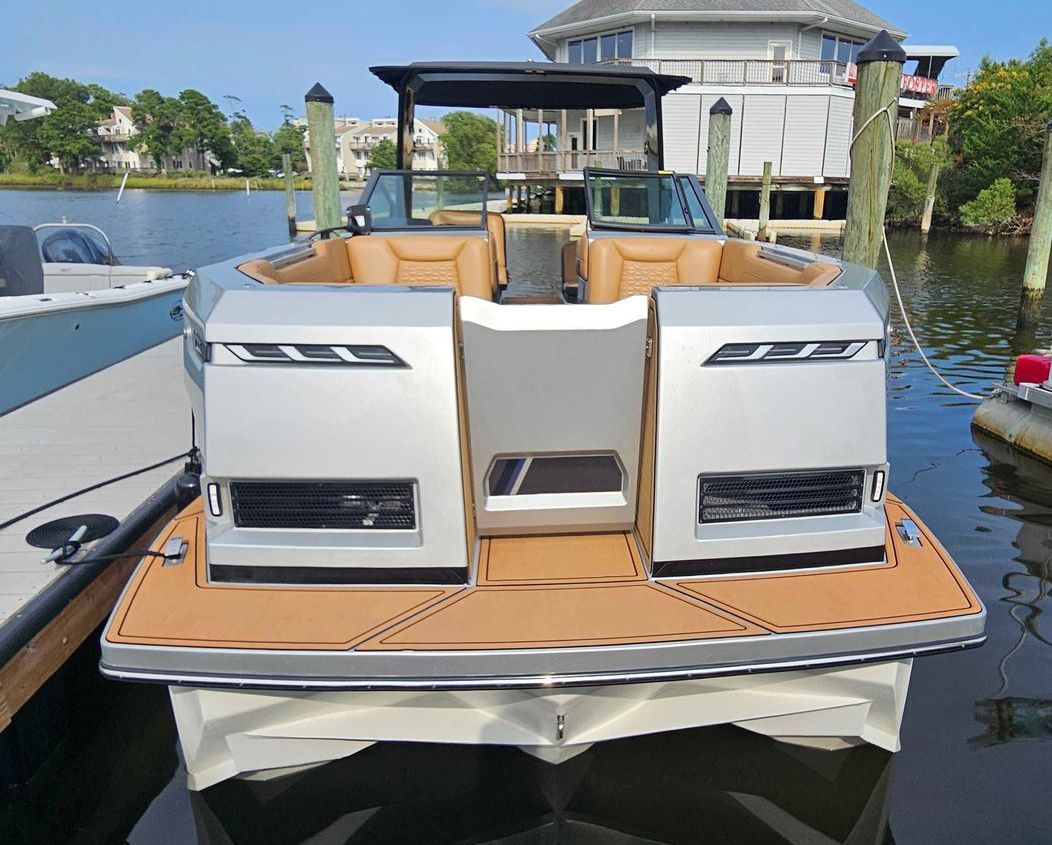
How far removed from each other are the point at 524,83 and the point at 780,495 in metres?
3.64

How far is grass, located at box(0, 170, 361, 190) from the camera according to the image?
6625cm

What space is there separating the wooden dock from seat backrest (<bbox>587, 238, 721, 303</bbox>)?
2.43m

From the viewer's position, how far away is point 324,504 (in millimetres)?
2141

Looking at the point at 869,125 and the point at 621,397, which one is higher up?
the point at 869,125

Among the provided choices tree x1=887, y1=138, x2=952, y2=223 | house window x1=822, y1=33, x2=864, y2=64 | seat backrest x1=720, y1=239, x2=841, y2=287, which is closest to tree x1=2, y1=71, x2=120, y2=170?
house window x1=822, y1=33, x2=864, y2=64

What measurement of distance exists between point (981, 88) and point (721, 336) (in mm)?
30643

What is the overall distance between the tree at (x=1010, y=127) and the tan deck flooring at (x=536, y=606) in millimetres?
27026

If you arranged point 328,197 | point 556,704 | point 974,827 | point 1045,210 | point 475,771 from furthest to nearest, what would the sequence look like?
point 1045,210, point 328,197, point 475,771, point 974,827, point 556,704

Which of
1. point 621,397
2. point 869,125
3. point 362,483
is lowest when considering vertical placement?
point 362,483

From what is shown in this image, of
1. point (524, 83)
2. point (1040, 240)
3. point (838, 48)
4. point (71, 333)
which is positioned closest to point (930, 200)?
point (838, 48)

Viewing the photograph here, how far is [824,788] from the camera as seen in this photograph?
260cm

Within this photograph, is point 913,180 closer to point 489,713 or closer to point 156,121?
point 489,713

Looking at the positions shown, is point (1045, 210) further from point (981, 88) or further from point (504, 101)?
point (981, 88)

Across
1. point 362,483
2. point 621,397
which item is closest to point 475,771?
point 362,483
